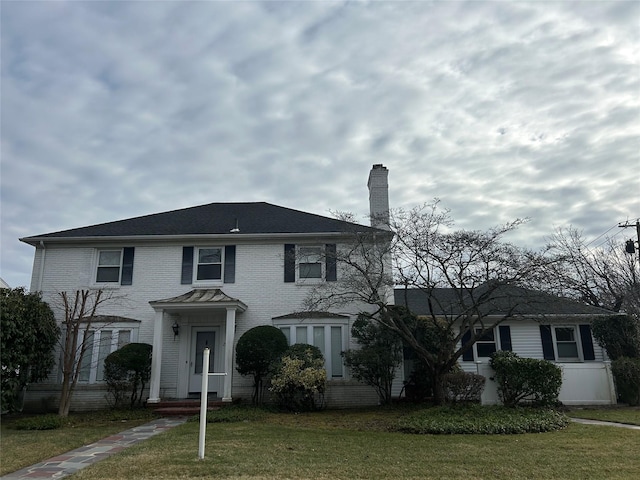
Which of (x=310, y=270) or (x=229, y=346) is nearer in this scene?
(x=229, y=346)

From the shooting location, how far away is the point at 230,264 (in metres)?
16.5

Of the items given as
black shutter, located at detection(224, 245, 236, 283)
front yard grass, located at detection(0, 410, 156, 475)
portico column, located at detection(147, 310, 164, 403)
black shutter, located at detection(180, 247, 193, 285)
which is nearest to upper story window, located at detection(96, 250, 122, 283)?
black shutter, located at detection(180, 247, 193, 285)

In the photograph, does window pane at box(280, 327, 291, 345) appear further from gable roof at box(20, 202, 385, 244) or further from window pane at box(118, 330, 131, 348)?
window pane at box(118, 330, 131, 348)

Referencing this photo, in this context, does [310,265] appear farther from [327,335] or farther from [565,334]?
[565,334]

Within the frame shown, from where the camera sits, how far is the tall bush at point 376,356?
45.8 ft

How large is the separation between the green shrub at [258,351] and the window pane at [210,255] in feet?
10.8

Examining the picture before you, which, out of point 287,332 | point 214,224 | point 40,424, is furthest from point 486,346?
point 40,424

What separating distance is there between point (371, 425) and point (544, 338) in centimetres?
950

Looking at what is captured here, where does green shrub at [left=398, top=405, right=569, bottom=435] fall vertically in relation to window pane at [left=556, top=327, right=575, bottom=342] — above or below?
below

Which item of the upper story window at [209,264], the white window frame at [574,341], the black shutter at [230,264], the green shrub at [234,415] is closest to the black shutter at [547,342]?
the white window frame at [574,341]

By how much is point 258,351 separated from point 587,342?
1207 centimetres

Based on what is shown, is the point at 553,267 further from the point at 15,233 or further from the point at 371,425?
the point at 15,233

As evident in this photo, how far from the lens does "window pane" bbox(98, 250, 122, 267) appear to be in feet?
54.8

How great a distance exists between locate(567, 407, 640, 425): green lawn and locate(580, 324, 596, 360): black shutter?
10.1 feet
